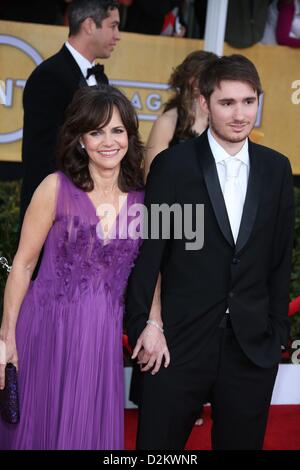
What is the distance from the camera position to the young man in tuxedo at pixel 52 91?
3.78 m

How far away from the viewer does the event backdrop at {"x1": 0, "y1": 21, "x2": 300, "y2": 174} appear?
5941mm

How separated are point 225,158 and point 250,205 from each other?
0.62 ft

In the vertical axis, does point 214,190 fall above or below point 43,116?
below

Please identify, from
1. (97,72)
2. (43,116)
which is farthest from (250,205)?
(97,72)

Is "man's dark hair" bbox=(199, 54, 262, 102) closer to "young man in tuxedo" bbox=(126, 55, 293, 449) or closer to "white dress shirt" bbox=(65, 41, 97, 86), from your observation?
"young man in tuxedo" bbox=(126, 55, 293, 449)

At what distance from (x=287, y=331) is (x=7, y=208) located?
273 centimetres

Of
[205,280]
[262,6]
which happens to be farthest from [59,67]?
[262,6]

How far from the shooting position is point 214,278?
8.75 feet

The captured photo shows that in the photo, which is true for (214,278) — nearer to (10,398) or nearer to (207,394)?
(207,394)

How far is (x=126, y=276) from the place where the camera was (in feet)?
9.26

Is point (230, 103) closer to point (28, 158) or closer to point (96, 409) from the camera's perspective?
point (96, 409)

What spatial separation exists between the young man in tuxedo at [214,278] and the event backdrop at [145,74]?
3.14 metres

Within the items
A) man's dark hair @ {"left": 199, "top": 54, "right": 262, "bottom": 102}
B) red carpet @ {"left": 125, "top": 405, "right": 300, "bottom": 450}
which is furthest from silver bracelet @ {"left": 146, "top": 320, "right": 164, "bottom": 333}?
red carpet @ {"left": 125, "top": 405, "right": 300, "bottom": 450}

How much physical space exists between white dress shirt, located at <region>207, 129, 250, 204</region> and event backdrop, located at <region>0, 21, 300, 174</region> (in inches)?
122
